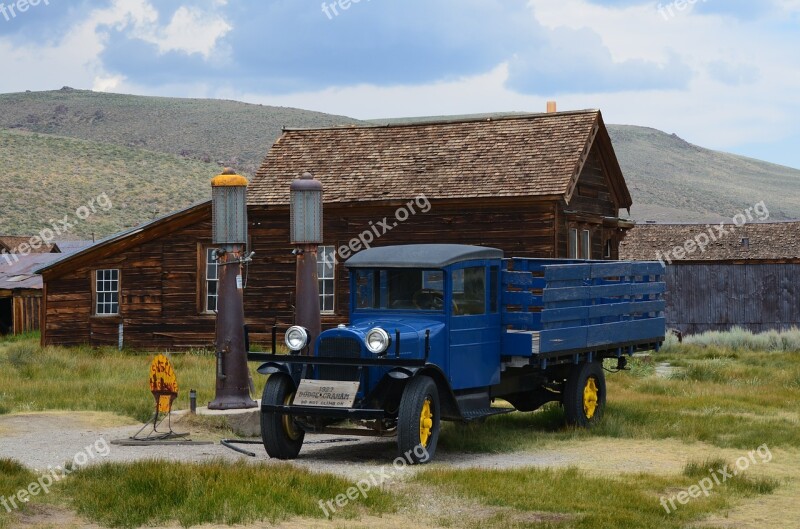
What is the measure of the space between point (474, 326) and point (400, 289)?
35.2 inches

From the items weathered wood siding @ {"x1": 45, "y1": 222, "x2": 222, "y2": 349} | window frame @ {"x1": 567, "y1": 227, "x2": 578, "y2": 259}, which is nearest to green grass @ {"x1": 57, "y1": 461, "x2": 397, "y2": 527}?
window frame @ {"x1": 567, "y1": 227, "x2": 578, "y2": 259}

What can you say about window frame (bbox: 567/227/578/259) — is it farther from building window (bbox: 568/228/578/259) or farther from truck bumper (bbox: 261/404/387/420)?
truck bumper (bbox: 261/404/387/420)

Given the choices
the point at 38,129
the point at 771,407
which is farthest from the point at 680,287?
the point at 38,129

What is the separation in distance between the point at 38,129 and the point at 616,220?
88.0m

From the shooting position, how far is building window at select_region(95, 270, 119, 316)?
2819cm

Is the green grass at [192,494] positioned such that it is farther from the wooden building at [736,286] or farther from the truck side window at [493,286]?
the wooden building at [736,286]

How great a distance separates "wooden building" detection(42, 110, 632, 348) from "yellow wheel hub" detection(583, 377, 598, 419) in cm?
954

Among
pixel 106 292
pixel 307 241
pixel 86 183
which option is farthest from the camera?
pixel 86 183

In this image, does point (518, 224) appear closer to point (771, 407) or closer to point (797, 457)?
point (771, 407)

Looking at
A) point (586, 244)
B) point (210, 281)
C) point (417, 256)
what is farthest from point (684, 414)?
point (210, 281)

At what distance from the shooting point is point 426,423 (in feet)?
39.9

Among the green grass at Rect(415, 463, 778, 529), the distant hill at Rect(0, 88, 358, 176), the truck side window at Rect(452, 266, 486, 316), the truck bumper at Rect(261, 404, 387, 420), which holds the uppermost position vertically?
the distant hill at Rect(0, 88, 358, 176)

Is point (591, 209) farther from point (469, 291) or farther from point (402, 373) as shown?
point (402, 373)

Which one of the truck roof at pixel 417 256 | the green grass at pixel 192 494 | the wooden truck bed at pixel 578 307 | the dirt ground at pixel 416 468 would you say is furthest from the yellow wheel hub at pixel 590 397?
the green grass at pixel 192 494
